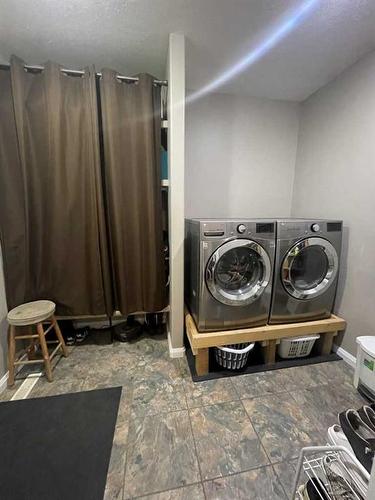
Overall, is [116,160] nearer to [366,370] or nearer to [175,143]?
[175,143]

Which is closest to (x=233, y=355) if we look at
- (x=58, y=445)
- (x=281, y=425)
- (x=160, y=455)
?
(x=281, y=425)

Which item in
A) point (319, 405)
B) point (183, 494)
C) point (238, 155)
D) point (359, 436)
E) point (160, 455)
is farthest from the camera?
point (238, 155)

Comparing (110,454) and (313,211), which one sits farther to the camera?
(313,211)

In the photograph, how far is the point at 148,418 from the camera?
1292 millimetres

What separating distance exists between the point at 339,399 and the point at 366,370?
0.27 meters

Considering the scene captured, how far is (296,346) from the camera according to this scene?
174cm

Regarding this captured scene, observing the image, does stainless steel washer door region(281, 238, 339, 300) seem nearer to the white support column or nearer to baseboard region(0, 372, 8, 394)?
the white support column

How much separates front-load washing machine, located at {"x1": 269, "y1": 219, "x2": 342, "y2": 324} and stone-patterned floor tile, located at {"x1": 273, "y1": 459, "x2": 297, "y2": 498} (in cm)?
84

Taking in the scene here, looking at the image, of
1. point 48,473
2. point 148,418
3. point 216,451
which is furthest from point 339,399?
point 48,473

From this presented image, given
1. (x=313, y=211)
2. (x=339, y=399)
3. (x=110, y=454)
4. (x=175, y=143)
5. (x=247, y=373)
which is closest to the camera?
(x=110, y=454)

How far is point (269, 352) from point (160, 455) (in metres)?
1.05

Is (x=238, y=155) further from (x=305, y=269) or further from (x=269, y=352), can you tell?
(x=269, y=352)

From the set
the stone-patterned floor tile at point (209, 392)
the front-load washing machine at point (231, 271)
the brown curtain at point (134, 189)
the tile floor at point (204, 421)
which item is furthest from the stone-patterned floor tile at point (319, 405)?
the brown curtain at point (134, 189)

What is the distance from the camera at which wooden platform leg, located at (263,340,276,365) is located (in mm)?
1707
